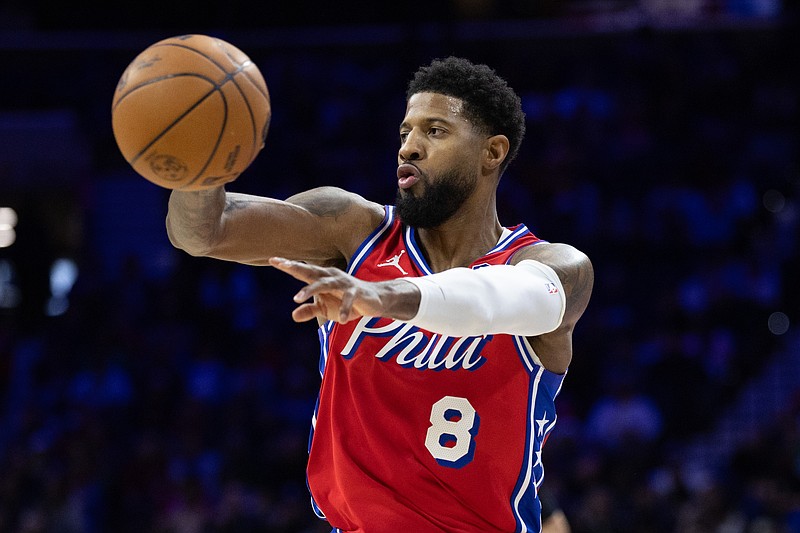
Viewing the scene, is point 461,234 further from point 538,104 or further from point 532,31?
point 532,31

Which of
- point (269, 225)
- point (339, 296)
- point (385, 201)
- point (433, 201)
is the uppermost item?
point (433, 201)

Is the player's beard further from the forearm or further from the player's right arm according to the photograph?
the forearm

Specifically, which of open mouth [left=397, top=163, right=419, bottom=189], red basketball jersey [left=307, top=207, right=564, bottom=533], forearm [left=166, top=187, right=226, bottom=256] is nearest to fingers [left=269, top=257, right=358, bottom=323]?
forearm [left=166, top=187, right=226, bottom=256]

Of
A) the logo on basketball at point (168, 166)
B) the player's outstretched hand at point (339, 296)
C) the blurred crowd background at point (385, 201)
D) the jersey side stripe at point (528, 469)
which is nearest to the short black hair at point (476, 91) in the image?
the jersey side stripe at point (528, 469)

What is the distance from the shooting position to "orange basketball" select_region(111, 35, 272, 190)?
137 inches

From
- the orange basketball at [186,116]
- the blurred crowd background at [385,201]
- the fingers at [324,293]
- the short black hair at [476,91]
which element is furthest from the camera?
the blurred crowd background at [385,201]

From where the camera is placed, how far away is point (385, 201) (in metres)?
12.1

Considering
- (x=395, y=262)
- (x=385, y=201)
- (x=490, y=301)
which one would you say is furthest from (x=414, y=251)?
(x=385, y=201)

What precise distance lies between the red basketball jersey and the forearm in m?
0.64

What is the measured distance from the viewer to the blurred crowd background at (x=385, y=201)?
385 inches

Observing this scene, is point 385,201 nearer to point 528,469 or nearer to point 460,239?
point 460,239

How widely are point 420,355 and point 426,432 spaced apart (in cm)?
29

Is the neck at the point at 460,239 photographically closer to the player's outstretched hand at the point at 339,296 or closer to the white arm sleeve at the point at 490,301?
the white arm sleeve at the point at 490,301

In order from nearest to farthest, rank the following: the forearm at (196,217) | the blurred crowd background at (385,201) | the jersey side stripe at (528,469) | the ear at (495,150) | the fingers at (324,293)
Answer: the fingers at (324,293) < the forearm at (196,217) < the jersey side stripe at (528,469) < the ear at (495,150) < the blurred crowd background at (385,201)
